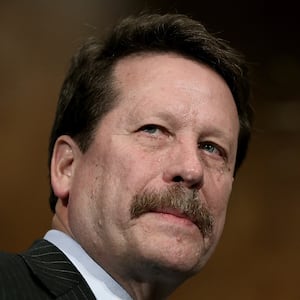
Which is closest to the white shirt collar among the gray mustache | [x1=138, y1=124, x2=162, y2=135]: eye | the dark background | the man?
the man

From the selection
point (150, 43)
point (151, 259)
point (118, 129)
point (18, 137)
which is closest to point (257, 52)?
point (18, 137)

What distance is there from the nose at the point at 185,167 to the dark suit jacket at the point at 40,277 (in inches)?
8.2

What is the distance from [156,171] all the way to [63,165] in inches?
8.1

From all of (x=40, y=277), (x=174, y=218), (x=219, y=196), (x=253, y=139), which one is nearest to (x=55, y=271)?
(x=40, y=277)

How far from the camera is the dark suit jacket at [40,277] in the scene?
0.92 m

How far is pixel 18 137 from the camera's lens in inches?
78.4

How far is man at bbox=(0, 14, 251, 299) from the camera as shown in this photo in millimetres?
1020

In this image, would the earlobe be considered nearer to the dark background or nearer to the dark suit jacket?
the dark suit jacket

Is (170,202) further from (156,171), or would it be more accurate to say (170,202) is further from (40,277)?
(40,277)

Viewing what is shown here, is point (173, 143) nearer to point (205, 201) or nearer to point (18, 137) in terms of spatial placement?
point (205, 201)

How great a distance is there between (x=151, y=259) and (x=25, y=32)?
3.94ft

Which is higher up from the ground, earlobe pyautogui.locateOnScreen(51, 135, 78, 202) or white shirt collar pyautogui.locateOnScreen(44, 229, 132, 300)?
earlobe pyautogui.locateOnScreen(51, 135, 78, 202)

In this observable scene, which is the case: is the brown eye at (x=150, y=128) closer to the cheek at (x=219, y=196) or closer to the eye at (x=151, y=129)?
the eye at (x=151, y=129)

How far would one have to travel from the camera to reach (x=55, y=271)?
3.25 feet
